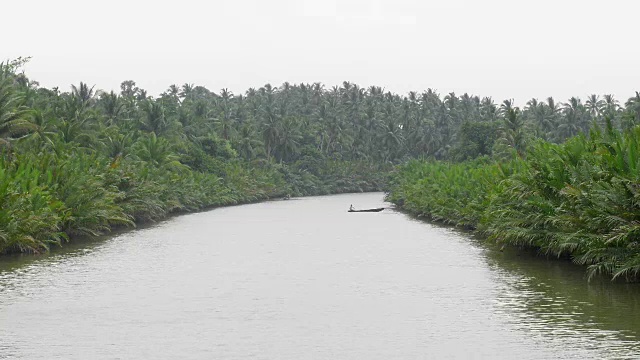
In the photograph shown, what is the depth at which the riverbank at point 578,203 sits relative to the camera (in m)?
22.1

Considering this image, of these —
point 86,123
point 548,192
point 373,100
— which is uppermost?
point 373,100

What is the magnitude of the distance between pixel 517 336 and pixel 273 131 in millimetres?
108101

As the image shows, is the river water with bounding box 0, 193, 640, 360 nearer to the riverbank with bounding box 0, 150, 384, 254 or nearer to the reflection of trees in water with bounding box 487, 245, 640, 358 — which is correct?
the reflection of trees in water with bounding box 487, 245, 640, 358

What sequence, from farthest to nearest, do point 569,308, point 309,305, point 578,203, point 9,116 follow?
point 9,116 → point 578,203 → point 309,305 → point 569,308

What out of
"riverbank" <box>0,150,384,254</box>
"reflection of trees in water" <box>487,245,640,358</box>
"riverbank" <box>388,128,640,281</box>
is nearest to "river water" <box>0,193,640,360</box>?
"reflection of trees in water" <box>487,245,640,358</box>

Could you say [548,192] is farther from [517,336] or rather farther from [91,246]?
[91,246]

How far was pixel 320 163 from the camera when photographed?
128 m

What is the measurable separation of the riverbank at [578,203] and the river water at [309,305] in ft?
2.82

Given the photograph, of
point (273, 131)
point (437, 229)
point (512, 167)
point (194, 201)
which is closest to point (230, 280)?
point (512, 167)

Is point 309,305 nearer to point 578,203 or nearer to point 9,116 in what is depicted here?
point 578,203

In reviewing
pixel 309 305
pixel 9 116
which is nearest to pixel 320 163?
pixel 9 116

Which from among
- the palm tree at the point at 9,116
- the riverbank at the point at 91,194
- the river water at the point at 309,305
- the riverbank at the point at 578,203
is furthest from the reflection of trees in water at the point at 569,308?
the palm tree at the point at 9,116

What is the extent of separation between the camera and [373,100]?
161m

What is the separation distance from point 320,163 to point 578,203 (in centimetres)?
10308
